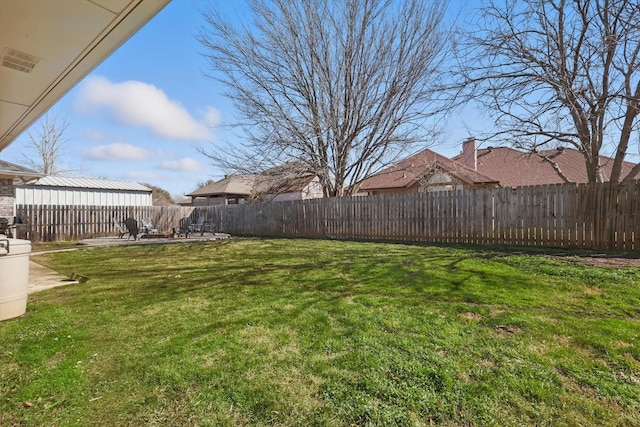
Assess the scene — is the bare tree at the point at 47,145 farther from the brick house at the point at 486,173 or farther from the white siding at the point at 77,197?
the brick house at the point at 486,173

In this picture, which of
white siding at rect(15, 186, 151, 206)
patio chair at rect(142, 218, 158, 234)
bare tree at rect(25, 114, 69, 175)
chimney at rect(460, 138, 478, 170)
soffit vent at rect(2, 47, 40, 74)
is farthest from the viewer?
bare tree at rect(25, 114, 69, 175)

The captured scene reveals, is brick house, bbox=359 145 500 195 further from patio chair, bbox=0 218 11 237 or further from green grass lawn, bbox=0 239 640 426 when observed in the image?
patio chair, bbox=0 218 11 237

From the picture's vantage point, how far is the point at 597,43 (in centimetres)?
789

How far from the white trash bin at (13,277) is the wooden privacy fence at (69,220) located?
1259cm

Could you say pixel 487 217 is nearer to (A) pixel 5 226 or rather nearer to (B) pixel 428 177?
(B) pixel 428 177

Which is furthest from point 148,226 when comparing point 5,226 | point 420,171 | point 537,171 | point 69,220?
point 537,171

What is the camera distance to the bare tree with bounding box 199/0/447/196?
13789 mm

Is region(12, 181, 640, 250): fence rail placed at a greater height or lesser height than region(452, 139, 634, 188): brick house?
lesser

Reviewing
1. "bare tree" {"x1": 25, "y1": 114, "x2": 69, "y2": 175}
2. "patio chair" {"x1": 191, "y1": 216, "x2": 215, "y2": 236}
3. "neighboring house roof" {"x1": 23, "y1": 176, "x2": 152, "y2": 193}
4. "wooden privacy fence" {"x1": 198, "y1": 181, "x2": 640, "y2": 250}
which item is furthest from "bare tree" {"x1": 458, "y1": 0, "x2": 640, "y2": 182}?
"bare tree" {"x1": 25, "y1": 114, "x2": 69, "y2": 175}

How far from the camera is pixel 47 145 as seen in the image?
29.6m

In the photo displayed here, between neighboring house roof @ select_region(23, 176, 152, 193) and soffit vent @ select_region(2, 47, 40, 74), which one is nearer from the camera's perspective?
soffit vent @ select_region(2, 47, 40, 74)

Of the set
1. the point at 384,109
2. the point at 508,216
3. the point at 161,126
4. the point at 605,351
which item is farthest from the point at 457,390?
the point at 161,126

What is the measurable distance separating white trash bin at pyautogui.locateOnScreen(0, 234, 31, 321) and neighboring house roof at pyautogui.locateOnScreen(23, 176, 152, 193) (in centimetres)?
2322

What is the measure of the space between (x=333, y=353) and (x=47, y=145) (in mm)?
37139
